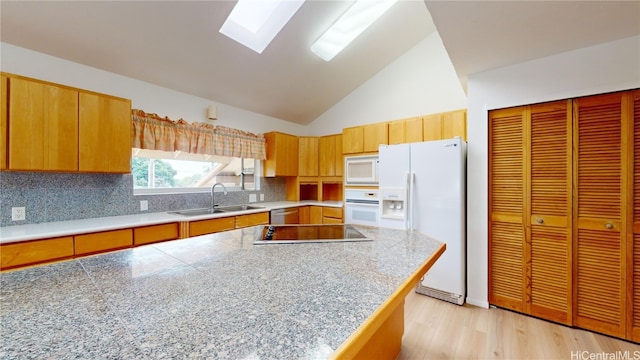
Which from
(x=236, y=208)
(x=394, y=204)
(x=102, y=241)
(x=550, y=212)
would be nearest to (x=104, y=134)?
(x=102, y=241)

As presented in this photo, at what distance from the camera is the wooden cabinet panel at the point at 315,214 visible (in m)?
3.84

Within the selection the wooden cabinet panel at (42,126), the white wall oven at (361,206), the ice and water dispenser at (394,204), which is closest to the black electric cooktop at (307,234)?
the ice and water dispenser at (394,204)

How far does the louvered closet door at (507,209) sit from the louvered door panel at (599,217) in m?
0.34

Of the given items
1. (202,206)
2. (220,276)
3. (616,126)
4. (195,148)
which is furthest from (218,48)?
(616,126)

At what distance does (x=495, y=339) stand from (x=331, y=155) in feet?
9.64

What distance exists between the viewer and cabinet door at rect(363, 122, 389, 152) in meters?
3.32

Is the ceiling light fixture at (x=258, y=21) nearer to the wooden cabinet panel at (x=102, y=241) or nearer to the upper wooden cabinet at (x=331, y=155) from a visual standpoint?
the upper wooden cabinet at (x=331, y=155)

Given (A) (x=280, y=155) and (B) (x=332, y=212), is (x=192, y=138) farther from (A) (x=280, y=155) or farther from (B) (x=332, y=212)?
(B) (x=332, y=212)

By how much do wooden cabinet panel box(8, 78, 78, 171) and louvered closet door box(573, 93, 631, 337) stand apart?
4.02 metres

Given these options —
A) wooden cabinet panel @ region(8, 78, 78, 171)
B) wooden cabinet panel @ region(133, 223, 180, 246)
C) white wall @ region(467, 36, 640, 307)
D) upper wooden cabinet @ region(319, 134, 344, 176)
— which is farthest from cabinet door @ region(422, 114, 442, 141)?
wooden cabinet panel @ region(8, 78, 78, 171)

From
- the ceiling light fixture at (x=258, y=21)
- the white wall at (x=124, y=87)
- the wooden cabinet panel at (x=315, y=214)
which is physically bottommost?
the wooden cabinet panel at (x=315, y=214)

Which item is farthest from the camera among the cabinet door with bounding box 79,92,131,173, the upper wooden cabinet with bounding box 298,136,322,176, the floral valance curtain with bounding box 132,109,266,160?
the upper wooden cabinet with bounding box 298,136,322,176

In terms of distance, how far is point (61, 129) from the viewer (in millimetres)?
1918

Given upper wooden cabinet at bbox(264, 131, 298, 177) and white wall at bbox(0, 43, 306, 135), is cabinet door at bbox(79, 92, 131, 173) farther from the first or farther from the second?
upper wooden cabinet at bbox(264, 131, 298, 177)
